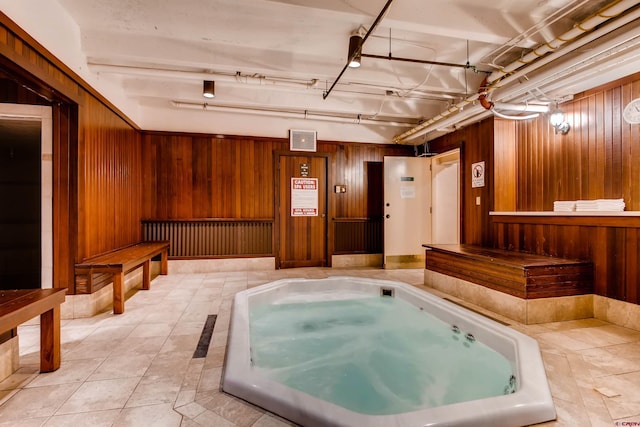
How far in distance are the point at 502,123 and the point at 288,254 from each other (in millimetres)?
4047

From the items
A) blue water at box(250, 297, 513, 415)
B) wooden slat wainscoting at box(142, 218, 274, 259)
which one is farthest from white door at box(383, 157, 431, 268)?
wooden slat wainscoting at box(142, 218, 274, 259)

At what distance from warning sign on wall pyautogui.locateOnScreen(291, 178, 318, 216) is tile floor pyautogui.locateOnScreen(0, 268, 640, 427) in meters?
Result: 2.76

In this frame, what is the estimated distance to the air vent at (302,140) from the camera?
5578mm

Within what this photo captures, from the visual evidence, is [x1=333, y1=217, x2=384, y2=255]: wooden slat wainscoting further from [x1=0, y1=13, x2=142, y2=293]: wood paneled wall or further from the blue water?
[x1=0, y1=13, x2=142, y2=293]: wood paneled wall

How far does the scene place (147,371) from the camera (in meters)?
2.03

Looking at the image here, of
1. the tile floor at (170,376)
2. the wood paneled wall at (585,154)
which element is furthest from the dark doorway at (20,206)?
the wood paneled wall at (585,154)

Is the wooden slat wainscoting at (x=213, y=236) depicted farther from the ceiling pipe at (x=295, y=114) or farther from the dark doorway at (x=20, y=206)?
the ceiling pipe at (x=295, y=114)

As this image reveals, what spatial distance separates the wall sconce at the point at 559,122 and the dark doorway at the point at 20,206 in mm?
5986

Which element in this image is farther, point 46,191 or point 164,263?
point 164,263

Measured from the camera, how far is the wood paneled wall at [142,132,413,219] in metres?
5.16

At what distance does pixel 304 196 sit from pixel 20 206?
391 centimetres

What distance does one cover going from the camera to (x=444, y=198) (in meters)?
6.07

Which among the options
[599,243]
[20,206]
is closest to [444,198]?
[599,243]

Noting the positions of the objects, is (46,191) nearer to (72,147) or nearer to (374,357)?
(72,147)
